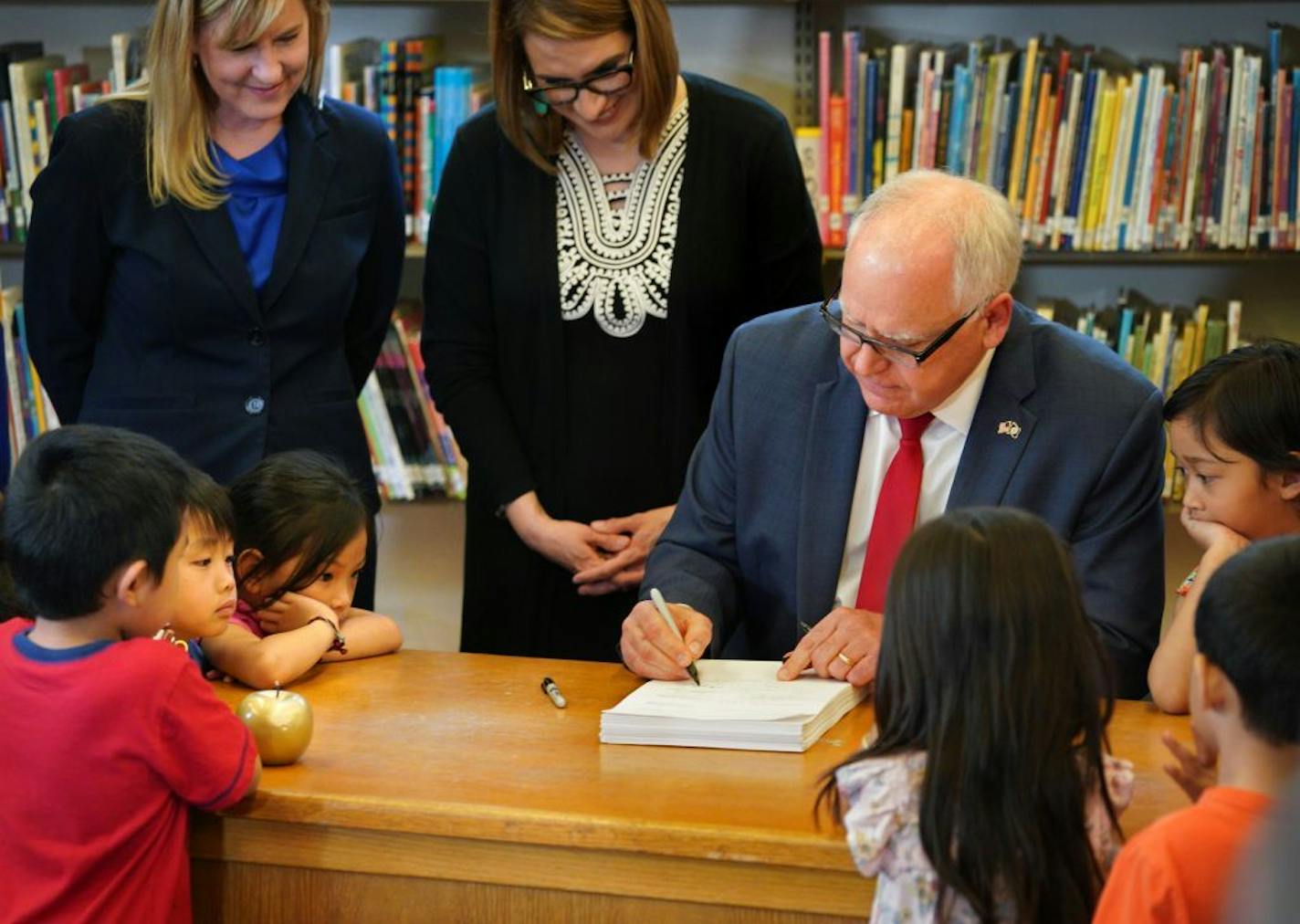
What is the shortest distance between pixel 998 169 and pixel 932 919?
7.28 feet

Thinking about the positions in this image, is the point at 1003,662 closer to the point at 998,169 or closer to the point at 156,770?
the point at 156,770

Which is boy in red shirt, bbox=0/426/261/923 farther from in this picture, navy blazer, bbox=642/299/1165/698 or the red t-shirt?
navy blazer, bbox=642/299/1165/698

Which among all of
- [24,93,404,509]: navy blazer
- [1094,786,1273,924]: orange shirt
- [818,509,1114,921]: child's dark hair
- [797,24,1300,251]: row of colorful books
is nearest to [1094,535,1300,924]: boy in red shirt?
[1094,786,1273,924]: orange shirt

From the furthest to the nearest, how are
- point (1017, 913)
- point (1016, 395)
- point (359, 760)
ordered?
1. point (1016, 395)
2. point (359, 760)
3. point (1017, 913)

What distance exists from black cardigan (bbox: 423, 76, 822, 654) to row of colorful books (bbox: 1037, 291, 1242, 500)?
101 centimetres

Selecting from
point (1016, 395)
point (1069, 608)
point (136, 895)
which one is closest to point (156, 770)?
point (136, 895)

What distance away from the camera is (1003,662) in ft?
4.95

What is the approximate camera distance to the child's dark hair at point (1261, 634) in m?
1.39

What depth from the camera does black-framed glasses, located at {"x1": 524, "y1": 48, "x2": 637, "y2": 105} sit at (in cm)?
254

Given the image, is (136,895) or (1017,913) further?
(136,895)

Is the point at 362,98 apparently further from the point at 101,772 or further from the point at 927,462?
the point at 101,772

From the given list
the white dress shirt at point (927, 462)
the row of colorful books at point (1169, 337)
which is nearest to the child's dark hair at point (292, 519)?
the white dress shirt at point (927, 462)

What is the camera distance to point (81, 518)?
1792 mm

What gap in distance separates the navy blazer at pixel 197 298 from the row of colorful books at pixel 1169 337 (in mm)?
1600
